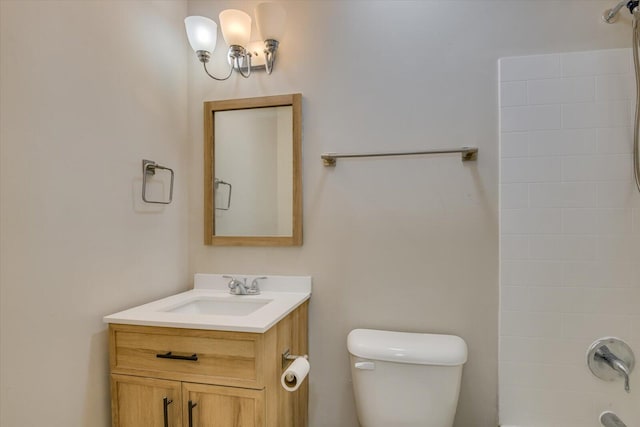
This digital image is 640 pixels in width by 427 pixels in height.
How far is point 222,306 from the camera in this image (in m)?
1.52

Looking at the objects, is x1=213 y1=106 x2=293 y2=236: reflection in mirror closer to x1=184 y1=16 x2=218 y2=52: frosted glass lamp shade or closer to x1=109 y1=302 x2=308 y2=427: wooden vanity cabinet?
x1=184 y1=16 x2=218 y2=52: frosted glass lamp shade

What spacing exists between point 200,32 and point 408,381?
5.52 feet

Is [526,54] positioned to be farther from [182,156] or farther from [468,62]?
[182,156]

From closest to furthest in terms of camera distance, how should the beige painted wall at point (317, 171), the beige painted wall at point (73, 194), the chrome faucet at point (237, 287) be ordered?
the beige painted wall at point (73, 194), the beige painted wall at point (317, 171), the chrome faucet at point (237, 287)

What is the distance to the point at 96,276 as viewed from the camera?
46.9 inches

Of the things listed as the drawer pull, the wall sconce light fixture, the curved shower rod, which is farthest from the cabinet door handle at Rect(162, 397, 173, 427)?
the curved shower rod

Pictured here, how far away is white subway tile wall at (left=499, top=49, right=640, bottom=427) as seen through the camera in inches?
51.3

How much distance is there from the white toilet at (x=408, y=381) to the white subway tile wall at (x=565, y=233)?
304 millimetres

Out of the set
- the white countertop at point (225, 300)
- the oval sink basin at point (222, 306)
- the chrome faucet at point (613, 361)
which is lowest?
the chrome faucet at point (613, 361)

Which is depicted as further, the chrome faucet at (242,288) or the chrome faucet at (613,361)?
the chrome faucet at (242,288)

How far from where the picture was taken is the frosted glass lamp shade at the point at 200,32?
1458 millimetres

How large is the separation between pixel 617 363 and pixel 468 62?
1.32 metres

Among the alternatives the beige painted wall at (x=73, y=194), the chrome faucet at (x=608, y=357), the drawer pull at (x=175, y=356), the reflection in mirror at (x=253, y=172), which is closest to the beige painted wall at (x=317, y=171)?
the beige painted wall at (x=73, y=194)

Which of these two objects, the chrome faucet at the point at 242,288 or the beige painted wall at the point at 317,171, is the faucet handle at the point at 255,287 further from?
the beige painted wall at the point at 317,171
